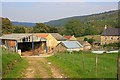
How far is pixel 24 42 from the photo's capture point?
4306 centimetres

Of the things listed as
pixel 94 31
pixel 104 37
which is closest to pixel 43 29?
pixel 104 37

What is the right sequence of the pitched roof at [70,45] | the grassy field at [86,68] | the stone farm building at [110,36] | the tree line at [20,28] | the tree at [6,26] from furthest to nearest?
the stone farm building at [110,36]
the tree line at [20,28]
the tree at [6,26]
the pitched roof at [70,45]
the grassy field at [86,68]

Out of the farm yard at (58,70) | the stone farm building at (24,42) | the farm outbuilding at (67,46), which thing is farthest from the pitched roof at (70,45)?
the farm yard at (58,70)

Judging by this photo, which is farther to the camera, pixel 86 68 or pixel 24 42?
pixel 24 42

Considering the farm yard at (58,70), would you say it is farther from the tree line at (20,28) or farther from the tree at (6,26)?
the tree line at (20,28)

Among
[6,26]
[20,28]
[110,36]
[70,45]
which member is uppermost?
[6,26]

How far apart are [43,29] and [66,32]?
20.7 meters

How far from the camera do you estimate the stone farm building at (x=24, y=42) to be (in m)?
40.7

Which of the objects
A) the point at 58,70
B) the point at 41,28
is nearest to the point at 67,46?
the point at 41,28

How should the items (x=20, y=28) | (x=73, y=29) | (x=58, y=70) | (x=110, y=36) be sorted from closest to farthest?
(x=58, y=70), (x=110, y=36), (x=20, y=28), (x=73, y=29)

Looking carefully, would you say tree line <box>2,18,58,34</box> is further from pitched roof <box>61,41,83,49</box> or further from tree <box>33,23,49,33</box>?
pitched roof <box>61,41,83,49</box>

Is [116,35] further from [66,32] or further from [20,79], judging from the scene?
[20,79]

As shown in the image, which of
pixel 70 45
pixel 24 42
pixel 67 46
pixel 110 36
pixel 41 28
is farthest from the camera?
pixel 41 28

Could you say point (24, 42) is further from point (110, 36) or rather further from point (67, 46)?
point (110, 36)
